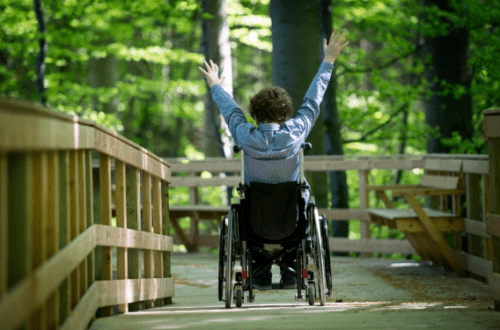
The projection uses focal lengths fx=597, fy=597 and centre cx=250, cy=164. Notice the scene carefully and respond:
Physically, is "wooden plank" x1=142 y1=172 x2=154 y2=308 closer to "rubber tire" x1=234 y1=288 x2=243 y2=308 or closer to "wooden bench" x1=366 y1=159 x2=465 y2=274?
"rubber tire" x1=234 y1=288 x2=243 y2=308

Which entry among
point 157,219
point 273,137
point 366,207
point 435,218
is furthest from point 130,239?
point 366,207

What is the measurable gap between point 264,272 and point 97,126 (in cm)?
166

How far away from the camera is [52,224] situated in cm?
190

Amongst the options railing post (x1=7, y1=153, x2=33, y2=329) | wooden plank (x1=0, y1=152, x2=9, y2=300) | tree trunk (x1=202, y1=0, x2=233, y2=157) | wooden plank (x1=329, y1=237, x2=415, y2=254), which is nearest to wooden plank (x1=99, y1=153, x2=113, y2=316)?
railing post (x1=7, y1=153, x2=33, y2=329)

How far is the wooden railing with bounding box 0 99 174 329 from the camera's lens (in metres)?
1.45

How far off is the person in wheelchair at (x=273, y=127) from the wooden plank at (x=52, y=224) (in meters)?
1.70

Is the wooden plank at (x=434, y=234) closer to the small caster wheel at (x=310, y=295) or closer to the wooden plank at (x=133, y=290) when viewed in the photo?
the small caster wheel at (x=310, y=295)

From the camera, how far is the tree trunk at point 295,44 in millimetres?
6535

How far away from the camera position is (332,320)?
2.97 metres

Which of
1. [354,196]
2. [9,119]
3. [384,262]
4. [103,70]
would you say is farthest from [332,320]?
[103,70]

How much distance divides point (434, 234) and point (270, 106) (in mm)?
2309

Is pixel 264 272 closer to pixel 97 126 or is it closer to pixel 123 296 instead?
pixel 123 296

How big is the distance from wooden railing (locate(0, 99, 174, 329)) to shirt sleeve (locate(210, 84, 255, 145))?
21.7 inches

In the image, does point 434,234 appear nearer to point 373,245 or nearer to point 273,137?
point 373,245
